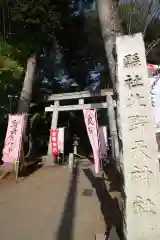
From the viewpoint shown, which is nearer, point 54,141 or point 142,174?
point 142,174

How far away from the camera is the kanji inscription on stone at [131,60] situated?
13.9 ft

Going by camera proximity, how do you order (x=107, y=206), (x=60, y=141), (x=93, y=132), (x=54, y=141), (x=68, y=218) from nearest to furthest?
(x=68, y=218) < (x=107, y=206) < (x=93, y=132) < (x=54, y=141) < (x=60, y=141)

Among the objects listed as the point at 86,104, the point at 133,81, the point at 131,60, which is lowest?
the point at 133,81

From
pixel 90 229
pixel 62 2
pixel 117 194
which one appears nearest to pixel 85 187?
pixel 117 194

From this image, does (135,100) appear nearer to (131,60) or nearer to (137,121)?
(137,121)

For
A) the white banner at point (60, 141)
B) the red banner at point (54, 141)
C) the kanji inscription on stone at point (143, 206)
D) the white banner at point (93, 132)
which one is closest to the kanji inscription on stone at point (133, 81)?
the kanji inscription on stone at point (143, 206)

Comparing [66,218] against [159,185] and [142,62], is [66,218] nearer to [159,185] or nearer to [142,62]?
[159,185]

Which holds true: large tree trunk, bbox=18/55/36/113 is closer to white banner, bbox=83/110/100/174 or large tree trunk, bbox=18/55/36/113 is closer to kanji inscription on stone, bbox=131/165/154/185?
white banner, bbox=83/110/100/174

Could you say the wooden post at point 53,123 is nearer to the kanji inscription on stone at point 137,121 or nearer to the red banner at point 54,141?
the red banner at point 54,141

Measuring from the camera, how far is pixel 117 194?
8.51 metres

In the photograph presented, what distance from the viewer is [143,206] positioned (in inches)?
156

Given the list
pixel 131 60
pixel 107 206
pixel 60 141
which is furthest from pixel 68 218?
pixel 60 141

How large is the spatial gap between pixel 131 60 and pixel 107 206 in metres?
4.23

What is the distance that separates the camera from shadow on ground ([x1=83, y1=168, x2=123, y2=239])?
5984 mm
